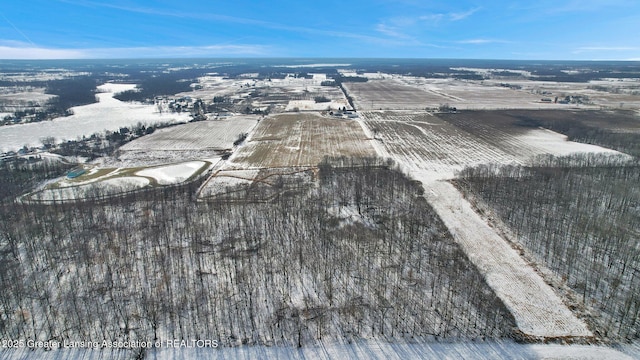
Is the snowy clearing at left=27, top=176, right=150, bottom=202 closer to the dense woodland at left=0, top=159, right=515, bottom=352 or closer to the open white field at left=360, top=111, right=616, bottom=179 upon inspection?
the dense woodland at left=0, top=159, right=515, bottom=352

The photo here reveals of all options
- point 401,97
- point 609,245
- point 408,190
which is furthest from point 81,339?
point 401,97

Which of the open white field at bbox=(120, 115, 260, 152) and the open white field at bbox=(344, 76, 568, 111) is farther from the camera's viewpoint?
the open white field at bbox=(344, 76, 568, 111)

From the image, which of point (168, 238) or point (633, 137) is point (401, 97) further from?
point (168, 238)

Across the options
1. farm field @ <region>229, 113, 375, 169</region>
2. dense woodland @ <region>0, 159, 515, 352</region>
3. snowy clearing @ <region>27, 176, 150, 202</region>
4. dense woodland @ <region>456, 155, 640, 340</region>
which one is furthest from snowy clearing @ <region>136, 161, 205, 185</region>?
dense woodland @ <region>456, 155, 640, 340</region>

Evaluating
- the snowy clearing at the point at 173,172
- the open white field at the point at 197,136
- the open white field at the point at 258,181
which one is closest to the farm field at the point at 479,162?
the open white field at the point at 258,181

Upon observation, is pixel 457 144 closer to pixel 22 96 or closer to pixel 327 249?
pixel 327 249

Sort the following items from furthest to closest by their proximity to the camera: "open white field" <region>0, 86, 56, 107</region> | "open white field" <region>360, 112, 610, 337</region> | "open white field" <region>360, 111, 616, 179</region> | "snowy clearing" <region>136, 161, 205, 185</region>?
"open white field" <region>0, 86, 56, 107</region>
"open white field" <region>360, 111, 616, 179</region>
"snowy clearing" <region>136, 161, 205, 185</region>
"open white field" <region>360, 112, 610, 337</region>

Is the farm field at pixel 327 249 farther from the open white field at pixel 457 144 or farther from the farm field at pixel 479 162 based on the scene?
the open white field at pixel 457 144

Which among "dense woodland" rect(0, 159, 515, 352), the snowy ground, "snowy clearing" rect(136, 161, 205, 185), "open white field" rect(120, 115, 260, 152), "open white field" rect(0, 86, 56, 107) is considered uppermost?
"open white field" rect(0, 86, 56, 107)
